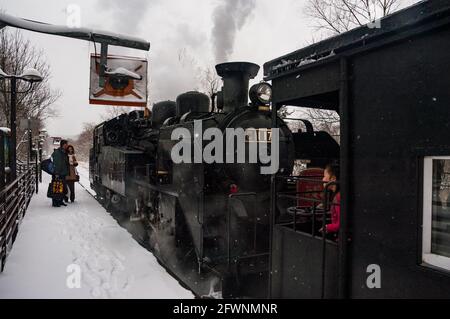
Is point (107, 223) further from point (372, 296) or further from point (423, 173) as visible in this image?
point (423, 173)

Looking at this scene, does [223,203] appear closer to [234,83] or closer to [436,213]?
[234,83]

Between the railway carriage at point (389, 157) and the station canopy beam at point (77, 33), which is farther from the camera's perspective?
the station canopy beam at point (77, 33)

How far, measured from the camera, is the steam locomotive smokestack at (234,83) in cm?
607

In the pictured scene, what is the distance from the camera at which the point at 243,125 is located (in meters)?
5.59

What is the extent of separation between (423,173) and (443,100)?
0.48m

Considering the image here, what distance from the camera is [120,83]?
19.8 ft

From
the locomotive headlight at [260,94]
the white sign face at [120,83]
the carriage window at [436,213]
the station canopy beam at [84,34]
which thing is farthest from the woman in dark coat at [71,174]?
the carriage window at [436,213]

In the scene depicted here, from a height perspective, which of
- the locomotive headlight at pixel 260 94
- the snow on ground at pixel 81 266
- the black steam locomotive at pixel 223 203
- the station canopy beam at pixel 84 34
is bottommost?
the snow on ground at pixel 81 266

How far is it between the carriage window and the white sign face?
4.60 m

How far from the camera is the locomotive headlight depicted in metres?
5.82

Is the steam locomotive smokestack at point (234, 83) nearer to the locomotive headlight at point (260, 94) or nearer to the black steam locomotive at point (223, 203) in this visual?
the black steam locomotive at point (223, 203)

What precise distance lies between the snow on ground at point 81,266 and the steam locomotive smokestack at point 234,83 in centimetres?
304

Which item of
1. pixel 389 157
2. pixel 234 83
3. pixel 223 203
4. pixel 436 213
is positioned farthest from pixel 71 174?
pixel 436 213

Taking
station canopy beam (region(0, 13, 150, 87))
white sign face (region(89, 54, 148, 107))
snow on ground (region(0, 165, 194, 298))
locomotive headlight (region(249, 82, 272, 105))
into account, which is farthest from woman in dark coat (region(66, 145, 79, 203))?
locomotive headlight (region(249, 82, 272, 105))
